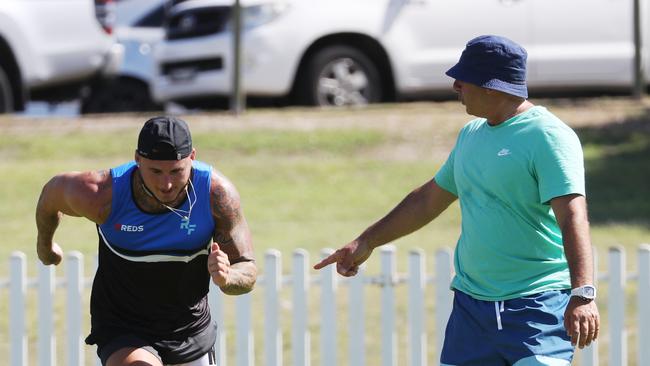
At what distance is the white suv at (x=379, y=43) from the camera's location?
41.9 ft

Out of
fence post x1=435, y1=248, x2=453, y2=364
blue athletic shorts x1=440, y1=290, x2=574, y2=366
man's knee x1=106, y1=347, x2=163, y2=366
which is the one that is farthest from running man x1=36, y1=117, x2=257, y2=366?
fence post x1=435, y1=248, x2=453, y2=364

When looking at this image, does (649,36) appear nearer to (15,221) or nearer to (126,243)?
(15,221)

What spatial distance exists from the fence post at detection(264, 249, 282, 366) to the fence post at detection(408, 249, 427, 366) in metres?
0.64

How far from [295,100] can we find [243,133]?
4.09 feet

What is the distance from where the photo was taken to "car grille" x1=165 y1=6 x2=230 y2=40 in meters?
13.1

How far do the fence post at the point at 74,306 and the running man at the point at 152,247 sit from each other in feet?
4.95

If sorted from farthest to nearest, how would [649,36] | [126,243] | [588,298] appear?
[649,36]
[126,243]
[588,298]

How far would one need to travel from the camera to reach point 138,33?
64.2 feet

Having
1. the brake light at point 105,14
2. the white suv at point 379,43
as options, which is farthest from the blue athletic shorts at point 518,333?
the brake light at point 105,14

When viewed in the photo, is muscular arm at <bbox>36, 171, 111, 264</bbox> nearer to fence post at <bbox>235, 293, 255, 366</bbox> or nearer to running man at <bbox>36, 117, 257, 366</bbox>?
running man at <bbox>36, 117, 257, 366</bbox>

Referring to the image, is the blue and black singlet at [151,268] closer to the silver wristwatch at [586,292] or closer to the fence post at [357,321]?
the silver wristwatch at [586,292]

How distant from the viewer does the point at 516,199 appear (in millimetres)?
4820

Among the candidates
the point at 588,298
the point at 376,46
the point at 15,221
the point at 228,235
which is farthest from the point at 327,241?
the point at 588,298

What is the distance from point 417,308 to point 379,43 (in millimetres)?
6348
